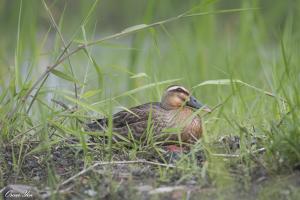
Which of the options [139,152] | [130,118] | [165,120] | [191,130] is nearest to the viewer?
[139,152]

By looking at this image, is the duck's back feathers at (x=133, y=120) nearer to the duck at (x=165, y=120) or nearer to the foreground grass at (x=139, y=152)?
the duck at (x=165, y=120)

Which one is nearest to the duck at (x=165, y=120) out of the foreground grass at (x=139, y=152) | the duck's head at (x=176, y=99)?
the duck's head at (x=176, y=99)

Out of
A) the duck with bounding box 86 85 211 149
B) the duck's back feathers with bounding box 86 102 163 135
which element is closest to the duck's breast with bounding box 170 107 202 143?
the duck with bounding box 86 85 211 149

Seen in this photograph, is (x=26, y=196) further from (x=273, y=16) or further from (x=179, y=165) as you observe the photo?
(x=273, y=16)

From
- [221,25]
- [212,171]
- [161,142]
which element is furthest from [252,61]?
[212,171]

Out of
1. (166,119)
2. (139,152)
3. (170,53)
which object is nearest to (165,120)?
(166,119)

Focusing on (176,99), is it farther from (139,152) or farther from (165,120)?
(139,152)

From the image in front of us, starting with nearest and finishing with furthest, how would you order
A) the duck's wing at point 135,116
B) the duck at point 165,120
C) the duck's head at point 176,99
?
the duck at point 165,120, the duck's wing at point 135,116, the duck's head at point 176,99

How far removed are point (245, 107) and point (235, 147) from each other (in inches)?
22.8

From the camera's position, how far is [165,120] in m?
6.58

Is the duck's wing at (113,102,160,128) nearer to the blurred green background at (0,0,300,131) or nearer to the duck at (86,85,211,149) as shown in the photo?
the duck at (86,85,211,149)

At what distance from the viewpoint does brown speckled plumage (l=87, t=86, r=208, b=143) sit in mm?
6262

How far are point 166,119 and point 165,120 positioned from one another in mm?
23

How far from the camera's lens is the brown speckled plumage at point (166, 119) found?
626 centimetres
